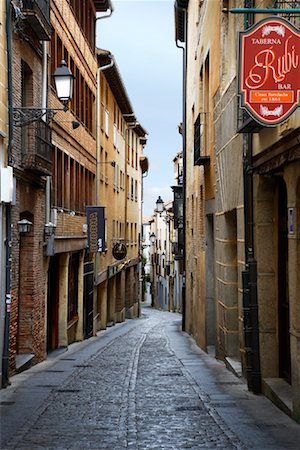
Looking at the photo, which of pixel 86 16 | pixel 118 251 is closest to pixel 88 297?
pixel 118 251

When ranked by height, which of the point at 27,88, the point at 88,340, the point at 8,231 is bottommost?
the point at 88,340

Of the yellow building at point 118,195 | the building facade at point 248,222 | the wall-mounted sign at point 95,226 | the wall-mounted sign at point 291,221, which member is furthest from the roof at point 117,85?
the wall-mounted sign at point 291,221

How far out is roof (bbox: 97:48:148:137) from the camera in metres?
28.8

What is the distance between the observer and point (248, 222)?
11.4m

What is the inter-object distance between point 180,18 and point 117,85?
4962mm

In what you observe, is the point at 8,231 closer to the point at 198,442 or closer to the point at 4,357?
the point at 4,357

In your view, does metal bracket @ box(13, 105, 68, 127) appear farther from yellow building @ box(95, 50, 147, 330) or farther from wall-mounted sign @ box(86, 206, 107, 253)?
yellow building @ box(95, 50, 147, 330)

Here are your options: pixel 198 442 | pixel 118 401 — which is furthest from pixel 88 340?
pixel 198 442

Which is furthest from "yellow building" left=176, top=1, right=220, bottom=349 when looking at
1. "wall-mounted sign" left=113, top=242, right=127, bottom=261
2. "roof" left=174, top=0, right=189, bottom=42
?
"wall-mounted sign" left=113, top=242, right=127, bottom=261

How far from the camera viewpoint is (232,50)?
47.3 ft

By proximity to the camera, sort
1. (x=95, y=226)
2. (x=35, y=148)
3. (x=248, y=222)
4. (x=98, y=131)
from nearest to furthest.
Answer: (x=248, y=222), (x=35, y=148), (x=95, y=226), (x=98, y=131)

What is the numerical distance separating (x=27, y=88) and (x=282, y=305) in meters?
7.38

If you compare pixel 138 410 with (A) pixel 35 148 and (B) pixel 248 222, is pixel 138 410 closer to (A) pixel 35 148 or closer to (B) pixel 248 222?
(B) pixel 248 222

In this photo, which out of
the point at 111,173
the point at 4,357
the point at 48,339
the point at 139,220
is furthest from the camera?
the point at 139,220
